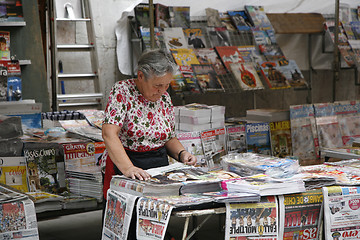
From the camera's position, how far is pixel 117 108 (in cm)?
268

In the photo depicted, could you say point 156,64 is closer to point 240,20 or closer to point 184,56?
point 184,56

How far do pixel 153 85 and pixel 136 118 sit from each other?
20cm

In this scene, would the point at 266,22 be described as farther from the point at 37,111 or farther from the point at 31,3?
the point at 37,111

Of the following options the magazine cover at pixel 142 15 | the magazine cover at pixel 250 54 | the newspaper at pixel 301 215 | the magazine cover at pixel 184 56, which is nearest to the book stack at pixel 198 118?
the magazine cover at pixel 184 56

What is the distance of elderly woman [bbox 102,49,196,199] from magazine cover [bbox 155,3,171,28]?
10.0 feet

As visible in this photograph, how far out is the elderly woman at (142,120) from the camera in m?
2.63

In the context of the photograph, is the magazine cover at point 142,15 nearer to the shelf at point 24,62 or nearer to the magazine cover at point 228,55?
the magazine cover at point 228,55

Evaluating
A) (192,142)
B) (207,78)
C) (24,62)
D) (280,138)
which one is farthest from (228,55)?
(24,62)

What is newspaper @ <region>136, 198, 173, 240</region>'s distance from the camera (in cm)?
215

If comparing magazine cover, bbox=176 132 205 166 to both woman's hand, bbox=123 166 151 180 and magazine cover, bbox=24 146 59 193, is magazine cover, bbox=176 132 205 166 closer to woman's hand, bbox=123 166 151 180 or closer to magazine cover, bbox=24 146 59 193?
magazine cover, bbox=24 146 59 193

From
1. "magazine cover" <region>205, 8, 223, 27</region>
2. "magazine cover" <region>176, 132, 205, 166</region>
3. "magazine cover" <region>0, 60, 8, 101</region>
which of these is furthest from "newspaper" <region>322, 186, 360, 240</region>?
"magazine cover" <region>205, 8, 223, 27</region>

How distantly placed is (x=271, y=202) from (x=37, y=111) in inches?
99.8

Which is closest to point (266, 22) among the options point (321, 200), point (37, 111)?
point (37, 111)

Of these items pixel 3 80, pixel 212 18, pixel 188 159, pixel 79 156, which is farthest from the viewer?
pixel 212 18
